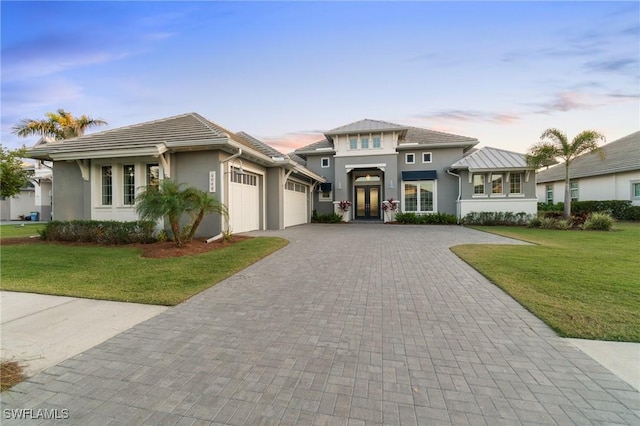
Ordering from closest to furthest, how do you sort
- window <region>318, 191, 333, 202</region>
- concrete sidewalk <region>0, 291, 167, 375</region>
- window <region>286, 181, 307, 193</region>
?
concrete sidewalk <region>0, 291, 167, 375</region> → window <region>286, 181, 307, 193</region> → window <region>318, 191, 333, 202</region>

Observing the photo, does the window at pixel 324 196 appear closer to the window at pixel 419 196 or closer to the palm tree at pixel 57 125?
the window at pixel 419 196

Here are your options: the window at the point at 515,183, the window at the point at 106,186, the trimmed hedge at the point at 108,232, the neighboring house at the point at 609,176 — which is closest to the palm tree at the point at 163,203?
the trimmed hedge at the point at 108,232

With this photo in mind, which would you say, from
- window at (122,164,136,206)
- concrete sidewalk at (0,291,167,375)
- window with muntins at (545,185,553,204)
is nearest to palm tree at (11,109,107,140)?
window at (122,164,136,206)

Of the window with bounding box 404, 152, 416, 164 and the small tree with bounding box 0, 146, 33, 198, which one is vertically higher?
the window with bounding box 404, 152, 416, 164

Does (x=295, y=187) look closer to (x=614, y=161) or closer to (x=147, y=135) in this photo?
(x=147, y=135)

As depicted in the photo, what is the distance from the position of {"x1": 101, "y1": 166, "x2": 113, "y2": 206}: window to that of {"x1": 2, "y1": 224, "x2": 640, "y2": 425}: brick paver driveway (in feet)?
31.1

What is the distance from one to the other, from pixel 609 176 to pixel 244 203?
2725 cm

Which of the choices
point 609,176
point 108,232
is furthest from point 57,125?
point 609,176

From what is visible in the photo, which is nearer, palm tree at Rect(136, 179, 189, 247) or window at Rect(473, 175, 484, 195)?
palm tree at Rect(136, 179, 189, 247)

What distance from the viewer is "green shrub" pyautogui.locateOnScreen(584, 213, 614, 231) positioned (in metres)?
14.0

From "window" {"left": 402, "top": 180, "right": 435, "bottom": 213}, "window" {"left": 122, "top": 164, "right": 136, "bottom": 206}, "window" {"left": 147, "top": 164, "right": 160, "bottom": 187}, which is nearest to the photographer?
"window" {"left": 147, "top": 164, "right": 160, "bottom": 187}

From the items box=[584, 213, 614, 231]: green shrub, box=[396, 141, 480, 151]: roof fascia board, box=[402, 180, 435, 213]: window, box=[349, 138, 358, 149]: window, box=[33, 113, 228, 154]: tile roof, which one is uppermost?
box=[349, 138, 358, 149]: window

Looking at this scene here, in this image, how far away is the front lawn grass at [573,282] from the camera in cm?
360

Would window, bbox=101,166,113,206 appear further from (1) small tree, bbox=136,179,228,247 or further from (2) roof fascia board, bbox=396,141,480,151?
(2) roof fascia board, bbox=396,141,480,151
